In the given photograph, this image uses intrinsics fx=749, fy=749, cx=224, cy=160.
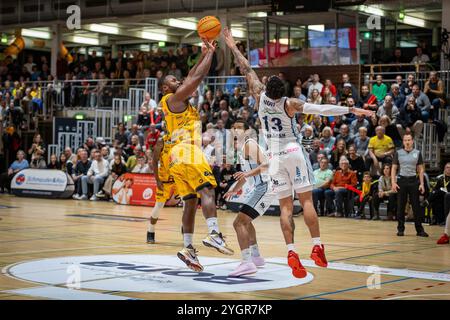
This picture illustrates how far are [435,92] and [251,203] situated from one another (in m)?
12.7

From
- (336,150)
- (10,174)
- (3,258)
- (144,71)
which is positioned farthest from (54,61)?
(3,258)

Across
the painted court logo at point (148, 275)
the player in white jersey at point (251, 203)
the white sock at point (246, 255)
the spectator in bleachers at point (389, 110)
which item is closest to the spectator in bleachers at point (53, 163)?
the spectator in bleachers at point (389, 110)

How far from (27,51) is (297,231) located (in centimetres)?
2816

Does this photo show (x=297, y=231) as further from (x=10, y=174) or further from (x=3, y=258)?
(x=10, y=174)

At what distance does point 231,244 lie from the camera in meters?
12.2

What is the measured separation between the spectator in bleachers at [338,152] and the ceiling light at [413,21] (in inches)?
345

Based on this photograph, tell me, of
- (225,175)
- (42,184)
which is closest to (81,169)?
(42,184)

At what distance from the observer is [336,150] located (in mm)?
19266

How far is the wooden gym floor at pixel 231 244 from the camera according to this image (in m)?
7.74

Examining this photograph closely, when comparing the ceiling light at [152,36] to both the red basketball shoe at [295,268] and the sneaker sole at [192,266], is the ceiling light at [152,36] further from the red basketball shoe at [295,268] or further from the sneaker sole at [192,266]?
the red basketball shoe at [295,268]

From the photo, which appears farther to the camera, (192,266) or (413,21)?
(413,21)

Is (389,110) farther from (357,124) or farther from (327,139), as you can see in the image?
(327,139)

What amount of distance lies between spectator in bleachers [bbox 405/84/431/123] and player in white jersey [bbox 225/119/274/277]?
11121 millimetres

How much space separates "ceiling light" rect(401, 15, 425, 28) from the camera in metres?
26.3
